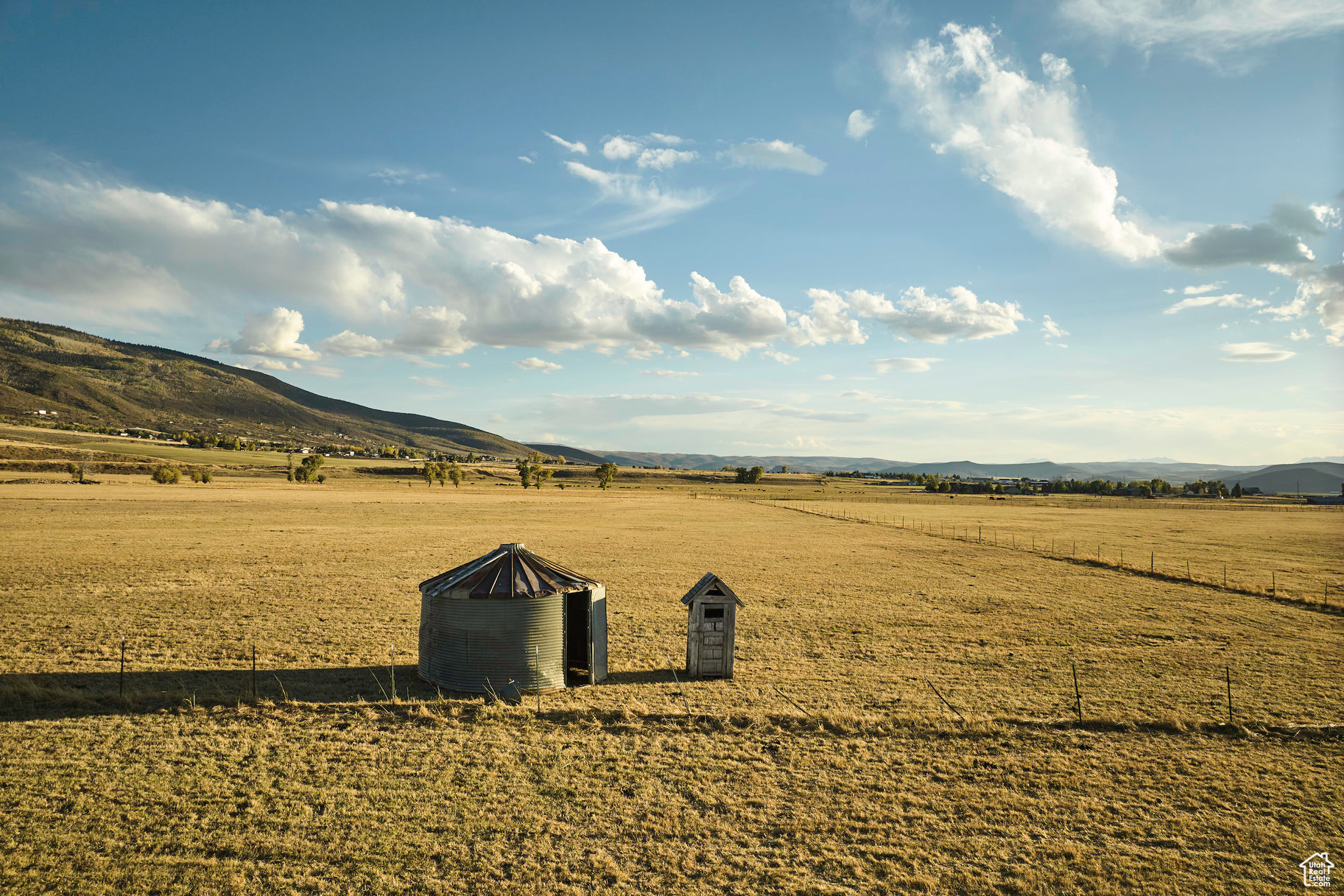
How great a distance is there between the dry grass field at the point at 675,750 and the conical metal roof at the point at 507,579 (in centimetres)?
266

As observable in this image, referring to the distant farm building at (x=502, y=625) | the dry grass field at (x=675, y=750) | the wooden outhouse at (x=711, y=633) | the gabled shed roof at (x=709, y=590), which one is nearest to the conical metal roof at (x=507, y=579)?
the distant farm building at (x=502, y=625)

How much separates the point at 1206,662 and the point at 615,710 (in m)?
19.0

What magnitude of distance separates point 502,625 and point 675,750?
5.33 meters

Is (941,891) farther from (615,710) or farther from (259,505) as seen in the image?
(259,505)

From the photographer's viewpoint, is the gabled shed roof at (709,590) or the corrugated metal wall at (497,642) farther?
the gabled shed roof at (709,590)

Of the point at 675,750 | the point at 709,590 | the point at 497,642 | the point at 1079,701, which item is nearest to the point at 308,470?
the point at 497,642

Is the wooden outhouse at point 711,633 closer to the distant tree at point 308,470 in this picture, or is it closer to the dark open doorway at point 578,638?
the dark open doorway at point 578,638

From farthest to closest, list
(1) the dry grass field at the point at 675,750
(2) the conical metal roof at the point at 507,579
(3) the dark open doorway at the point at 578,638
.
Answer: (3) the dark open doorway at the point at 578,638 → (2) the conical metal roof at the point at 507,579 → (1) the dry grass field at the point at 675,750

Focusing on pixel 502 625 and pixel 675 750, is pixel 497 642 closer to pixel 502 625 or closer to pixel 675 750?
pixel 502 625

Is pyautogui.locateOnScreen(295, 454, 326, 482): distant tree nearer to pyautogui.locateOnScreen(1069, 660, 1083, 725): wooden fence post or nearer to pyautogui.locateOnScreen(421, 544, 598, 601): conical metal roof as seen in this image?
pyautogui.locateOnScreen(421, 544, 598, 601): conical metal roof

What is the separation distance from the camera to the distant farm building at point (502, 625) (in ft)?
51.1

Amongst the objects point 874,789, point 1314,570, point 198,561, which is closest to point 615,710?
point 874,789

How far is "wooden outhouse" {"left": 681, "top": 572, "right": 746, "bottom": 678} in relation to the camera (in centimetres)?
1747

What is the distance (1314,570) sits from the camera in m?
39.5
